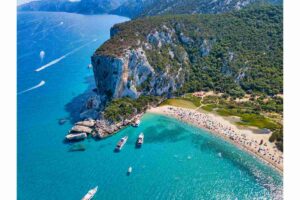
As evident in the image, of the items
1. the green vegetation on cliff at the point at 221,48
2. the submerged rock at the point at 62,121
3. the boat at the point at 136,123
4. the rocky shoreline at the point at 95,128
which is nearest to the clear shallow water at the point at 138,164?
the submerged rock at the point at 62,121

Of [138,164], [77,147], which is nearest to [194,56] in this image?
[77,147]

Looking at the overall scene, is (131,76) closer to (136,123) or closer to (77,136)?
(136,123)

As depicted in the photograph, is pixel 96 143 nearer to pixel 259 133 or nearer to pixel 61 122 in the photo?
pixel 61 122

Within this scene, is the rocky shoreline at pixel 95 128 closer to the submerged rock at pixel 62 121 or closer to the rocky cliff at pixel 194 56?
the submerged rock at pixel 62 121

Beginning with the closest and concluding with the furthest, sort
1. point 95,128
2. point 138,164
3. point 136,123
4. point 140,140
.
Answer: point 138,164, point 140,140, point 95,128, point 136,123

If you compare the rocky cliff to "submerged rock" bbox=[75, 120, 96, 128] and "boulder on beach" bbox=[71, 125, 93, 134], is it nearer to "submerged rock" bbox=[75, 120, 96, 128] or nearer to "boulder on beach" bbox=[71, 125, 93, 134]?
"submerged rock" bbox=[75, 120, 96, 128]

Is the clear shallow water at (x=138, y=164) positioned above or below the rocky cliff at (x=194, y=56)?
Result: below

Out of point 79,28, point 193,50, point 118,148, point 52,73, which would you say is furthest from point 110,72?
point 79,28

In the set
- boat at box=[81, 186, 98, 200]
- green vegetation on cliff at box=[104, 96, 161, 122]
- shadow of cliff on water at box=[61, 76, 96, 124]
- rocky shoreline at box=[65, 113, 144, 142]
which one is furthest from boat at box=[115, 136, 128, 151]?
shadow of cliff on water at box=[61, 76, 96, 124]
